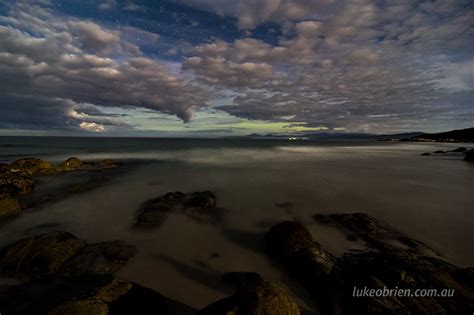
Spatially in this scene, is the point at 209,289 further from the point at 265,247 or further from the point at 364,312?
the point at 364,312

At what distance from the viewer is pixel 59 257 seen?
5758 mm

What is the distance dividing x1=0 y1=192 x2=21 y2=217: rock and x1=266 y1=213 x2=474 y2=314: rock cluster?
11544 mm

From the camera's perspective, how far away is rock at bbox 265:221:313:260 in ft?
20.4

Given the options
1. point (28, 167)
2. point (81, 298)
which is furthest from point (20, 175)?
point (81, 298)

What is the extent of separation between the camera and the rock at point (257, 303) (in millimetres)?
3555

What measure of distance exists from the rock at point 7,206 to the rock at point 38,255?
14.5 ft

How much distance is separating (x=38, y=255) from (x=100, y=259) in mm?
1632

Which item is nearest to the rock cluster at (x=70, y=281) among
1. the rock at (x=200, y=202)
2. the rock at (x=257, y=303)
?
the rock at (x=257, y=303)

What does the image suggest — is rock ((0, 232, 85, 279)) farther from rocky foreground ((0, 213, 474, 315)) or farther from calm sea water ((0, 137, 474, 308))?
calm sea water ((0, 137, 474, 308))

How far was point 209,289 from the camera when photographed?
5113 millimetres

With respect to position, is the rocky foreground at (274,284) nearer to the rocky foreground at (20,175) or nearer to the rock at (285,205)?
the rock at (285,205)

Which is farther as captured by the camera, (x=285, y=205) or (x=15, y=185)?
(x=15, y=185)

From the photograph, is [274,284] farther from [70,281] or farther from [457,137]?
[457,137]

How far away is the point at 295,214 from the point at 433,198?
27.2ft
